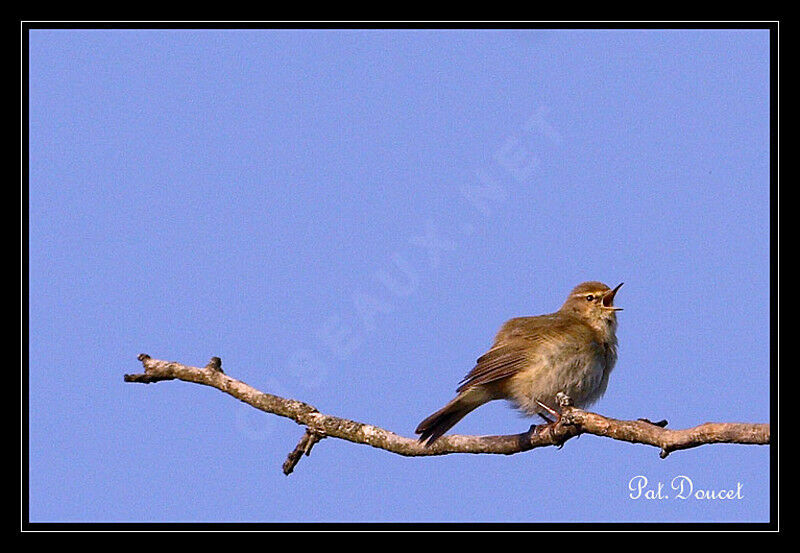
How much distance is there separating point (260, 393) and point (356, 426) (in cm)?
95

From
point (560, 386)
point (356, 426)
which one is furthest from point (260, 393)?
point (560, 386)

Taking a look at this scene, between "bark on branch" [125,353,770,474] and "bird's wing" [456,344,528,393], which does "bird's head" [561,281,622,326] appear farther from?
"bark on branch" [125,353,770,474]

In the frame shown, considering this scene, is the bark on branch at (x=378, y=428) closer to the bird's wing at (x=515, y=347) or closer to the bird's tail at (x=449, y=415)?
the bird's tail at (x=449, y=415)

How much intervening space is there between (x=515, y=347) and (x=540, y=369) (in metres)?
0.36

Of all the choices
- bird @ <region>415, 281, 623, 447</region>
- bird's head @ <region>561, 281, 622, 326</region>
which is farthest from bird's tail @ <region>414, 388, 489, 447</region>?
bird's head @ <region>561, 281, 622, 326</region>

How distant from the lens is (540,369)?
836 centimetres

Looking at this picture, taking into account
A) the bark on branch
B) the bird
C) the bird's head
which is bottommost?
the bark on branch

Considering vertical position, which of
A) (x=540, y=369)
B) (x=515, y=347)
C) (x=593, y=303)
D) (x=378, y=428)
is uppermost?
(x=593, y=303)

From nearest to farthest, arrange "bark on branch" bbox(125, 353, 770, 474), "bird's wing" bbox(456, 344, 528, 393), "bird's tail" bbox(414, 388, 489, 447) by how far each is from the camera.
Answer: "bark on branch" bbox(125, 353, 770, 474), "bird's tail" bbox(414, 388, 489, 447), "bird's wing" bbox(456, 344, 528, 393)

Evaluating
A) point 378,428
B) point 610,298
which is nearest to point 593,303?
point 610,298

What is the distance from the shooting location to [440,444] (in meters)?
7.41

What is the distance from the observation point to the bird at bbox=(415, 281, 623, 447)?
325 inches

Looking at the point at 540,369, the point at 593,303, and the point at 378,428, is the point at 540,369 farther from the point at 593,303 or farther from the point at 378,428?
the point at 378,428
